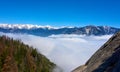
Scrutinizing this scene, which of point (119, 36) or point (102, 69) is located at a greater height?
point (119, 36)

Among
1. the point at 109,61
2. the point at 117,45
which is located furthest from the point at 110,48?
the point at 109,61

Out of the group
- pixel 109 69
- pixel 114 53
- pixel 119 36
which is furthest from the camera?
pixel 119 36

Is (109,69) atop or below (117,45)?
below

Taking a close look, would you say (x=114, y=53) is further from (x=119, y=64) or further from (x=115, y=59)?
(x=119, y=64)

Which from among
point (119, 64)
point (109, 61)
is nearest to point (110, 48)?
point (109, 61)

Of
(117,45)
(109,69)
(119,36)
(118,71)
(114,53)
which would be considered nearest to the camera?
(118,71)

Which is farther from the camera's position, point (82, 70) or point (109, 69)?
point (82, 70)

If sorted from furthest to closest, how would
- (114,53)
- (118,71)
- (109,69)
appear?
(114,53) → (109,69) → (118,71)

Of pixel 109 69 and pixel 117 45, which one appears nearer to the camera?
pixel 109 69

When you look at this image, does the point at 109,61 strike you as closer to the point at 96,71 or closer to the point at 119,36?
the point at 96,71
